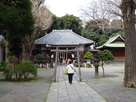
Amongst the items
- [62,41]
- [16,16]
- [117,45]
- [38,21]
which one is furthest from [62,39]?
[16,16]

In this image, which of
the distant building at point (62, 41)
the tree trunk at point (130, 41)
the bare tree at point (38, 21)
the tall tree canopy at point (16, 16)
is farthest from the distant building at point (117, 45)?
the tree trunk at point (130, 41)

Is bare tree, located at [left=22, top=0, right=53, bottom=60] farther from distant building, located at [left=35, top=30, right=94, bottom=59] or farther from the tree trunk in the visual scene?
the tree trunk

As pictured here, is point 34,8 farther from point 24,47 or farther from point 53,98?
point 53,98

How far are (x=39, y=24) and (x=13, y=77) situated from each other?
10720mm

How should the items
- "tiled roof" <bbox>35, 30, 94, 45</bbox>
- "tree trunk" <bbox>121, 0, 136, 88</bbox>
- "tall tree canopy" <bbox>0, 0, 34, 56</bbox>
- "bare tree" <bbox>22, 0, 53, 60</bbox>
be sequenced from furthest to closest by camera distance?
1. "tiled roof" <bbox>35, 30, 94, 45</bbox>
2. "bare tree" <bbox>22, 0, 53, 60</bbox>
3. "tall tree canopy" <bbox>0, 0, 34, 56</bbox>
4. "tree trunk" <bbox>121, 0, 136, 88</bbox>

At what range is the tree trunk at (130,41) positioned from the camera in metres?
8.23

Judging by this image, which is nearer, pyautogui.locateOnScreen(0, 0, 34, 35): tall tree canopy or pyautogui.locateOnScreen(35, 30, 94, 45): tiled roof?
pyautogui.locateOnScreen(0, 0, 34, 35): tall tree canopy

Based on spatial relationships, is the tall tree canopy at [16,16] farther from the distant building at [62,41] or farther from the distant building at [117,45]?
the distant building at [117,45]

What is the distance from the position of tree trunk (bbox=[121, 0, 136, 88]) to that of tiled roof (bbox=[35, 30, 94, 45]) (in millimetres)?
17927

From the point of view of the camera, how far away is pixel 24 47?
69.8 feet

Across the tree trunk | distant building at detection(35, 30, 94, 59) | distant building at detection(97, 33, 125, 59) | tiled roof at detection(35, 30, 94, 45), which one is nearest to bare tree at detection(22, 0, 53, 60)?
distant building at detection(35, 30, 94, 59)

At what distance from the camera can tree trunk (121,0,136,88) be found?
8234 millimetres

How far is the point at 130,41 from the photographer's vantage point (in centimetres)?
841

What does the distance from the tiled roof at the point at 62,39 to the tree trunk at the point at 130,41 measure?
17.9 meters
